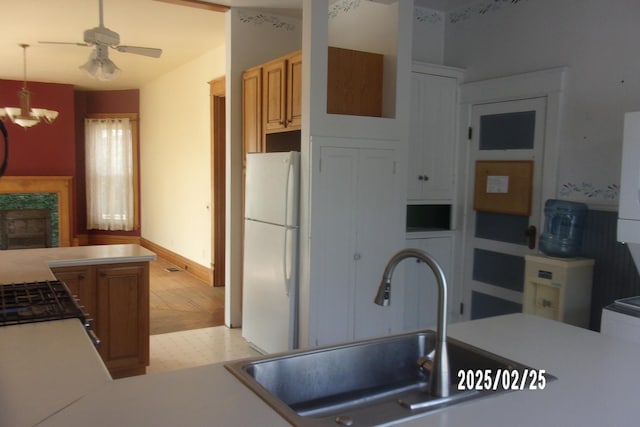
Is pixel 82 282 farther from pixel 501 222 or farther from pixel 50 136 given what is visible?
pixel 50 136

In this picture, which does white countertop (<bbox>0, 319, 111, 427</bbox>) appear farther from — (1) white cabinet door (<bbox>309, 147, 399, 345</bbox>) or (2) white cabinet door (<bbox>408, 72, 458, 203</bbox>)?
(2) white cabinet door (<bbox>408, 72, 458, 203</bbox>)

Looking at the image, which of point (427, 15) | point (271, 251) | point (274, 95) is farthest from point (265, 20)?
point (271, 251)

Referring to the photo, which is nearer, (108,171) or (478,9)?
(478,9)

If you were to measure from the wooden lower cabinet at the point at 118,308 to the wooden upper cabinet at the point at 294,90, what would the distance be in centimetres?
145

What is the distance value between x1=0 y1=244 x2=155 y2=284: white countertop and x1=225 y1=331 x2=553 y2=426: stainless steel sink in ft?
5.28

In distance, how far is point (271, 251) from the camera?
3789mm

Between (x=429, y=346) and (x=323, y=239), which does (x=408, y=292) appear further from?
(x=429, y=346)

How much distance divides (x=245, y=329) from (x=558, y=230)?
2449 millimetres

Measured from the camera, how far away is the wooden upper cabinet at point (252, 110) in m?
4.32

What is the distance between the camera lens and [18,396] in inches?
50.4

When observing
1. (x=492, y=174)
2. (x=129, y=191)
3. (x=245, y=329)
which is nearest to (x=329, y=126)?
(x=492, y=174)

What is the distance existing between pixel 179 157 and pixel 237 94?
2850 mm

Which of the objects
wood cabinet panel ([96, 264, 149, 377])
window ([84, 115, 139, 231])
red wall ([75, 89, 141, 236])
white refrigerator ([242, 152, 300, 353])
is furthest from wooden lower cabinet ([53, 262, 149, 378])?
red wall ([75, 89, 141, 236])

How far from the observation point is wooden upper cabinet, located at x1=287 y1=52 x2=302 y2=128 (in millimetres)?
3779
